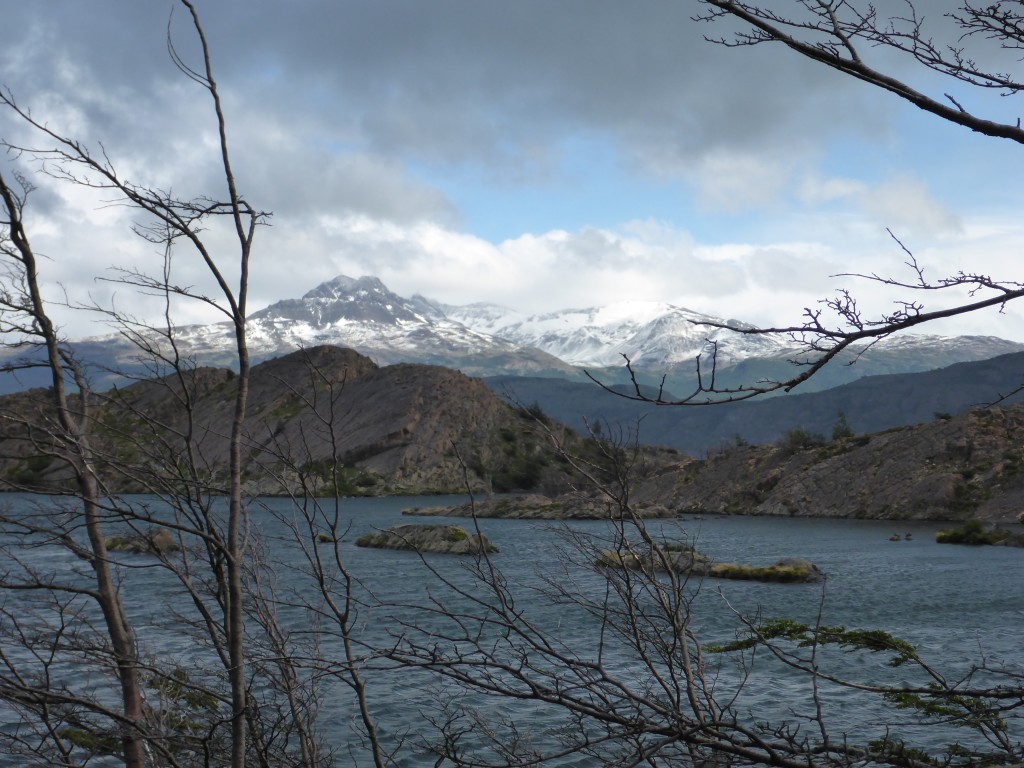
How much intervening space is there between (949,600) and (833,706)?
17741mm

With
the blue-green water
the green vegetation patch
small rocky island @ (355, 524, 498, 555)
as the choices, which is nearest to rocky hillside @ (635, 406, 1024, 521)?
the blue-green water

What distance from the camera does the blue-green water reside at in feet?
61.6

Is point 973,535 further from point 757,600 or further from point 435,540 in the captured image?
point 435,540

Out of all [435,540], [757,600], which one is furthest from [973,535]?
[435,540]

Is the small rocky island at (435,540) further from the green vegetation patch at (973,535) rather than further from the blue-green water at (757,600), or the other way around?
the green vegetation patch at (973,535)

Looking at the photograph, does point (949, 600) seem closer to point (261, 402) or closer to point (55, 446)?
point (55, 446)

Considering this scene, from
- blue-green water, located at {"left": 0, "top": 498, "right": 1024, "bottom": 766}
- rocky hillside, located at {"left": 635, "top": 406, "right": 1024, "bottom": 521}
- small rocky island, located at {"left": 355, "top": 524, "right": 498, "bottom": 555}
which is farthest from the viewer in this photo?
rocky hillside, located at {"left": 635, "top": 406, "right": 1024, "bottom": 521}

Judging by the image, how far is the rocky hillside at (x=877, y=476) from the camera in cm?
7450

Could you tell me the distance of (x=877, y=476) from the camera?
83.6 meters

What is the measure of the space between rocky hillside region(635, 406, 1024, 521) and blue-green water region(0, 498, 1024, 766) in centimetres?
664

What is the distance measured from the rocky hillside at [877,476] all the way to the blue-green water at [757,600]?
21.8ft

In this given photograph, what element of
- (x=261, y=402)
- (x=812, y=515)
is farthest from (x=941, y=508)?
(x=261, y=402)

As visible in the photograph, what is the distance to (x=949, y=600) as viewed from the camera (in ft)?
116

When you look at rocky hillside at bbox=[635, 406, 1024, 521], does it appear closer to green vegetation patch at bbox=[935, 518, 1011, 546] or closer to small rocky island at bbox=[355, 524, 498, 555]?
green vegetation patch at bbox=[935, 518, 1011, 546]
